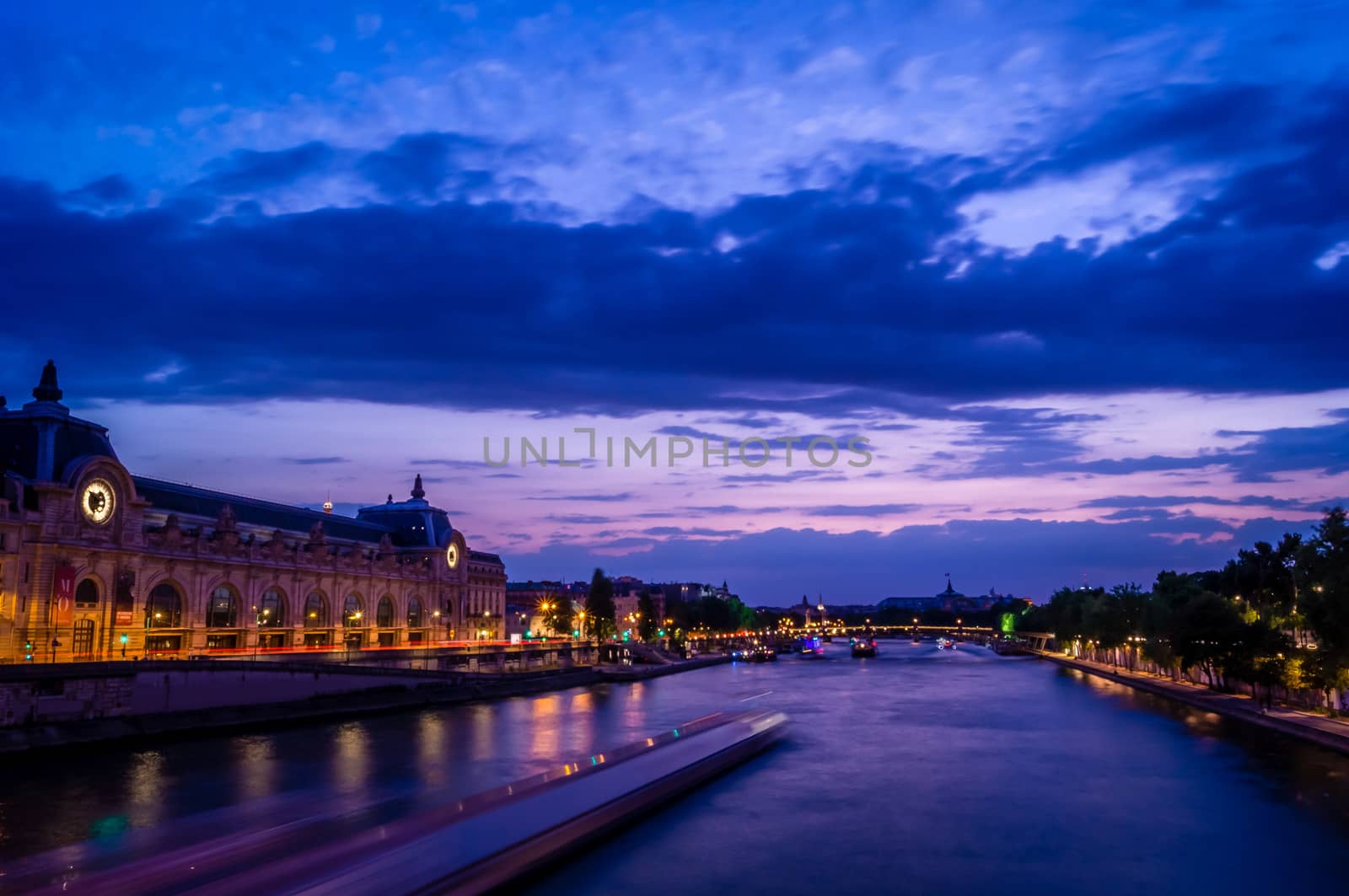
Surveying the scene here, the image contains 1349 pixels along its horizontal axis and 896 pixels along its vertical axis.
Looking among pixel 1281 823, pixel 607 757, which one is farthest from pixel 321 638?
pixel 1281 823

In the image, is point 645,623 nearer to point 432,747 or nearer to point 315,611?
point 315,611

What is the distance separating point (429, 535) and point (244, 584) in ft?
134

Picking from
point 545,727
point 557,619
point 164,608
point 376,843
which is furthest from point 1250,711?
point 557,619

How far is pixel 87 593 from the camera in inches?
2731

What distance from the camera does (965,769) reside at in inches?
1917

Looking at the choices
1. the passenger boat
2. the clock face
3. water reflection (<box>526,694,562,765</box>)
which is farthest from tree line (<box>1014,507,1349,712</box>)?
the clock face

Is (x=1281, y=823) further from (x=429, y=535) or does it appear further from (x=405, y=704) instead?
(x=429, y=535)

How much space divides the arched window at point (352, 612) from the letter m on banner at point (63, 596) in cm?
3818

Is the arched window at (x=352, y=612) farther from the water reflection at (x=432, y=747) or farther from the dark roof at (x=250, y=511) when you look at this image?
the water reflection at (x=432, y=747)

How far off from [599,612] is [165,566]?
282 ft

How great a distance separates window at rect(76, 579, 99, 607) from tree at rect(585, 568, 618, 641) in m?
91.9

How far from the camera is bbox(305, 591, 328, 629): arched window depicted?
98.9 meters

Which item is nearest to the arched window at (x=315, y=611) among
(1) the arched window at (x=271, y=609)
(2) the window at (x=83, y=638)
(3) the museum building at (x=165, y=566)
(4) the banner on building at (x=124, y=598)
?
(3) the museum building at (x=165, y=566)

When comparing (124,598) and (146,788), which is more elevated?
(124,598)
